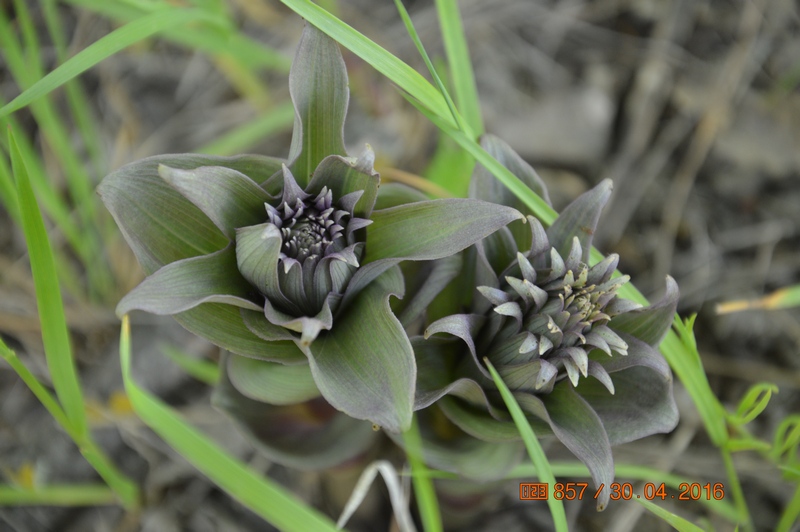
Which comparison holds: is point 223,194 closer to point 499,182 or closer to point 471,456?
point 499,182

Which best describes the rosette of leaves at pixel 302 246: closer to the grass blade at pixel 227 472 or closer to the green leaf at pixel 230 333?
the green leaf at pixel 230 333

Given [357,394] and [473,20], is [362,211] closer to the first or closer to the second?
[357,394]

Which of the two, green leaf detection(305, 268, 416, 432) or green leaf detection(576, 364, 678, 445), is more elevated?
green leaf detection(305, 268, 416, 432)

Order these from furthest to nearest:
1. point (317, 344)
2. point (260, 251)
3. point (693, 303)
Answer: point (693, 303) → point (317, 344) → point (260, 251)

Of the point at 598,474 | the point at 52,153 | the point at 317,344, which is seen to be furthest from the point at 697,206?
the point at 52,153

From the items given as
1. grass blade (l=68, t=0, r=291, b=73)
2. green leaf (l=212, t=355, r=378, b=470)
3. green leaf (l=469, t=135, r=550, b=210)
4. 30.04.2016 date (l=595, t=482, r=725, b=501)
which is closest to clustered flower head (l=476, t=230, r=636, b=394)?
green leaf (l=469, t=135, r=550, b=210)
